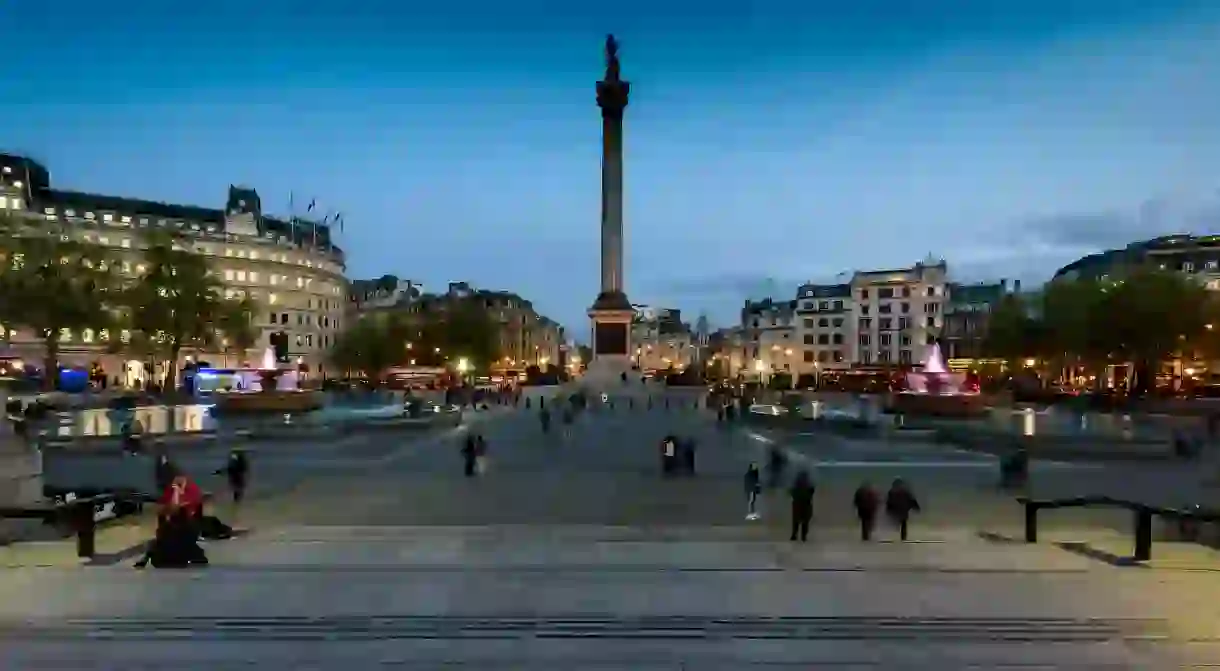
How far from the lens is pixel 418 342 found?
155750 mm

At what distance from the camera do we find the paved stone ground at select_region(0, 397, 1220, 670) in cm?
1310

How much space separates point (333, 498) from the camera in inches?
1195

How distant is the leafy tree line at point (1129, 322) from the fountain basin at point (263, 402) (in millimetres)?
67738

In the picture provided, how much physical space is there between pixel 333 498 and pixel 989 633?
815 inches

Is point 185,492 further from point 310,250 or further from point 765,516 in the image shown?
point 310,250

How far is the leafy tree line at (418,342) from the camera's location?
13812 cm

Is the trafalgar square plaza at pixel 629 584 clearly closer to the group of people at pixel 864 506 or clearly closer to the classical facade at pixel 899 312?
the group of people at pixel 864 506

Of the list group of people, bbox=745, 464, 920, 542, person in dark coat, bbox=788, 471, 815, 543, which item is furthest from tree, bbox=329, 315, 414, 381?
person in dark coat, bbox=788, 471, 815, 543

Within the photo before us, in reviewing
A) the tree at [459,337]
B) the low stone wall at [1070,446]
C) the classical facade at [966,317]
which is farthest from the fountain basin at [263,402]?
the classical facade at [966,317]

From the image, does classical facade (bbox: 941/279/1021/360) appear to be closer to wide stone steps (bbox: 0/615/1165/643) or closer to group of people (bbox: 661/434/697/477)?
group of people (bbox: 661/434/697/477)

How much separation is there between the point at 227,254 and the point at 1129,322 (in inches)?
4678

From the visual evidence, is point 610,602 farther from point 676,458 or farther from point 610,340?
point 610,340

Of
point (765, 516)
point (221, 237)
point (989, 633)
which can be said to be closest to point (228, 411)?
point (765, 516)

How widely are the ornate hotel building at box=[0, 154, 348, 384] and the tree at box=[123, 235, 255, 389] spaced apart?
14.1 metres
